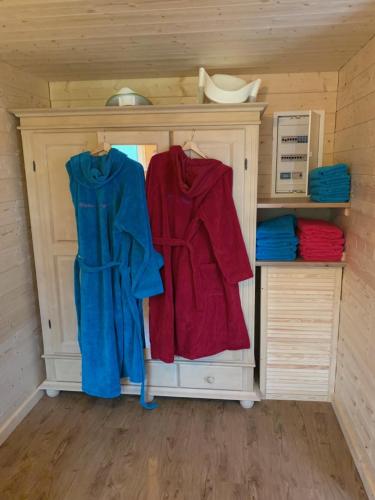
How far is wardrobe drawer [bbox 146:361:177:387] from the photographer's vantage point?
235 centimetres

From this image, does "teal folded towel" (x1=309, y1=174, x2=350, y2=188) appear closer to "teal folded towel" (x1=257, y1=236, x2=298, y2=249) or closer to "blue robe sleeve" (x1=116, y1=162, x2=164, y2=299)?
"teal folded towel" (x1=257, y1=236, x2=298, y2=249)

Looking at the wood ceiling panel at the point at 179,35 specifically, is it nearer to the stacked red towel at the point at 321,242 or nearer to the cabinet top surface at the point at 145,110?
the cabinet top surface at the point at 145,110

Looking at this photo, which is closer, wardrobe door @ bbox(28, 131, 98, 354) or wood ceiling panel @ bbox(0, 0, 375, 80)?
wood ceiling panel @ bbox(0, 0, 375, 80)

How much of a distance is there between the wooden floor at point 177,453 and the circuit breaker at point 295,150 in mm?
1402

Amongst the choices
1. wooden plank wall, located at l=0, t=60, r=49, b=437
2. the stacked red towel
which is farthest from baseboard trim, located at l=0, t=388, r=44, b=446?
the stacked red towel

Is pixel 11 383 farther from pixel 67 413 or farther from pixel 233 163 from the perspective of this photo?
pixel 233 163

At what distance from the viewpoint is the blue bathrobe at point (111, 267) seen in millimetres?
2037

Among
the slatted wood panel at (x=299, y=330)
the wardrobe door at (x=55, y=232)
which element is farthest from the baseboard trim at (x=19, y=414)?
the slatted wood panel at (x=299, y=330)

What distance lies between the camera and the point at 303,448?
2.01m

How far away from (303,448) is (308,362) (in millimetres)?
496

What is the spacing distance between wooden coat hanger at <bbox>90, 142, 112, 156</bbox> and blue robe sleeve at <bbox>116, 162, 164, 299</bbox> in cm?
19

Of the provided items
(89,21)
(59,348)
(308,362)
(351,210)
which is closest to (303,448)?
(308,362)

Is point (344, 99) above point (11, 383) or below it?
above

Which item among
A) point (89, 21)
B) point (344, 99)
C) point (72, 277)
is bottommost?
point (72, 277)
